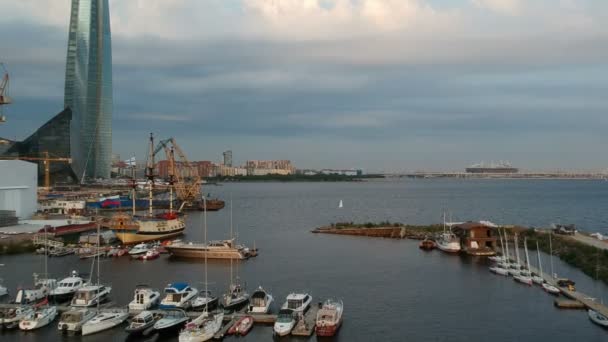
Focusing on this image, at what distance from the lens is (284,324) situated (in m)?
13.0

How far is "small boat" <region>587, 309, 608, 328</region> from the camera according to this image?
13.8 meters

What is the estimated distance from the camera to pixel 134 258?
24.1 meters

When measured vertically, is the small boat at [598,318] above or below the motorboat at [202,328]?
below

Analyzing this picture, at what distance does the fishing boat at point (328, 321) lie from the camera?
13.2 metres

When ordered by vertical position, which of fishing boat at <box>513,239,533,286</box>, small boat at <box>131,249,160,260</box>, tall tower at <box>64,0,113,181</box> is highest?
tall tower at <box>64,0,113,181</box>

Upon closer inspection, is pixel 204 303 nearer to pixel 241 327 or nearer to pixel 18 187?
pixel 241 327

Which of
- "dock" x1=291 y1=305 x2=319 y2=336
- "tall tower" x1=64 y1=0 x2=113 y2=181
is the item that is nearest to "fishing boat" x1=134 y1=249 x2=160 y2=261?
A: "dock" x1=291 y1=305 x2=319 y2=336

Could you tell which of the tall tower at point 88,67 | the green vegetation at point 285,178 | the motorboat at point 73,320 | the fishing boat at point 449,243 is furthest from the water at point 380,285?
the green vegetation at point 285,178

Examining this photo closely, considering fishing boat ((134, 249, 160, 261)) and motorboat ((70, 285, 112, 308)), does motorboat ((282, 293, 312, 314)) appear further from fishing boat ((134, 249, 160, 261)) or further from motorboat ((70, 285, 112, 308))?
fishing boat ((134, 249, 160, 261))

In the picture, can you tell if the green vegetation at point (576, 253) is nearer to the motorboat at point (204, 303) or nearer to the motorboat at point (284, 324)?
the motorboat at point (284, 324)

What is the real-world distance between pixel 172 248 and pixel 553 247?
17.3 meters

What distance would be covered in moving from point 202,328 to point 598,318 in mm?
9871

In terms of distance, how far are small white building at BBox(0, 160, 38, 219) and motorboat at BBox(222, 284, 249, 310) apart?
23519mm

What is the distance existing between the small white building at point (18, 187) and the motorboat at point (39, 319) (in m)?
22.3
